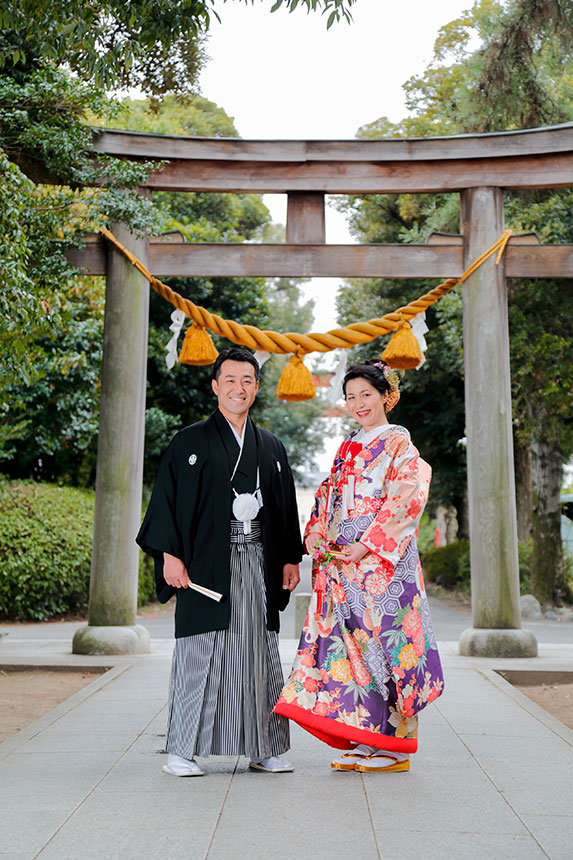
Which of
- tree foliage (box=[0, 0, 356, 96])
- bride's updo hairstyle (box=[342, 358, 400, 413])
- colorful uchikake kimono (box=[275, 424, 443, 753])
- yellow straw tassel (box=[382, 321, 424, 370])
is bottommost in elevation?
colorful uchikake kimono (box=[275, 424, 443, 753])

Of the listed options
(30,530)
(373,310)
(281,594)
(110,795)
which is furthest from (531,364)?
(110,795)

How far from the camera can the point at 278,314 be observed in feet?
104

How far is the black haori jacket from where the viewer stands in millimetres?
3699

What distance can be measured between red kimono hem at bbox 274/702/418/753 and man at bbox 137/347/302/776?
0.12 m

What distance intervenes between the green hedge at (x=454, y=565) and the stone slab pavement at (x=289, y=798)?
425 inches

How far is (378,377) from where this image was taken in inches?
156

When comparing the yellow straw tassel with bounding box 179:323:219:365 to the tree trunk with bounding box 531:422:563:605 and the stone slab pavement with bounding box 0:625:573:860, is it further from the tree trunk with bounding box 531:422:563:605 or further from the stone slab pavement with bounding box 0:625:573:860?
the tree trunk with bounding box 531:422:563:605

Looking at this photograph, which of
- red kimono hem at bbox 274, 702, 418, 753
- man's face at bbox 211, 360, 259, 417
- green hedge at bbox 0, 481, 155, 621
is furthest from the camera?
green hedge at bbox 0, 481, 155, 621

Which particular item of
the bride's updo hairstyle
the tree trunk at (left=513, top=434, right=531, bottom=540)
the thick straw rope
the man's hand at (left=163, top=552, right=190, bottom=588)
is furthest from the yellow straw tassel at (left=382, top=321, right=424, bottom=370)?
the tree trunk at (left=513, top=434, right=531, bottom=540)

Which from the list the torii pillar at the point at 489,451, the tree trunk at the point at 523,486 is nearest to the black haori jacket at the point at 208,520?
the torii pillar at the point at 489,451

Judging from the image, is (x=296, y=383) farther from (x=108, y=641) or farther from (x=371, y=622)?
(x=371, y=622)

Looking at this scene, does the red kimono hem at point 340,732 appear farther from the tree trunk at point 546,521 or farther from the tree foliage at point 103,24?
the tree trunk at point 546,521

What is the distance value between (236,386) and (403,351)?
335 cm

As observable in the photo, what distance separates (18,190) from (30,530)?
651 centimetres
